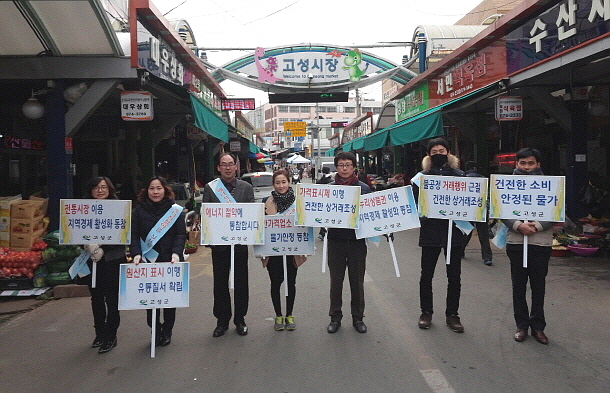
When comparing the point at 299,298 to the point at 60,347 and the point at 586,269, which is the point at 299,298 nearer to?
the point at 60,347

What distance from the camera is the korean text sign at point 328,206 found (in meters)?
4.89

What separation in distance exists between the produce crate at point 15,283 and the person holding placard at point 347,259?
4.58 m

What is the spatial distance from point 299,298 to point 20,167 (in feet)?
28.9

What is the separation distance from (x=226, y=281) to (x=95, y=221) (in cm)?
141

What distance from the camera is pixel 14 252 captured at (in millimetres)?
7078

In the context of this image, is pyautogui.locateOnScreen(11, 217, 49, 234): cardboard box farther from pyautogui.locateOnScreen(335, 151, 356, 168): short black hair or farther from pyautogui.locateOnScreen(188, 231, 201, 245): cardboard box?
pyautogui.locateOnScreen(335, 151, 356, 168): short black hair

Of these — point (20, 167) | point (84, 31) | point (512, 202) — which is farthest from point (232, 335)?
point (20, 167)

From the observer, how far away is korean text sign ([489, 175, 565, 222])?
461 centimetres

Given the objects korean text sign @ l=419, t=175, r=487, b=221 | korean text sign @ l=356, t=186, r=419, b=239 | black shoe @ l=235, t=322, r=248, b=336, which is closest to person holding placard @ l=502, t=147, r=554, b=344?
korean text sign @ l=419, t=175, r=487, b=221

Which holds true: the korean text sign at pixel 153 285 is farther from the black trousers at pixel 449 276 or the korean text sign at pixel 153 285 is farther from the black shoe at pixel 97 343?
the black trousers at pixel 449 276

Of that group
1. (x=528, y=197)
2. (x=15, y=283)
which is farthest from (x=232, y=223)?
(x=15, y=283)

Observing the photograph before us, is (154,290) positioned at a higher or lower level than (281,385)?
higher

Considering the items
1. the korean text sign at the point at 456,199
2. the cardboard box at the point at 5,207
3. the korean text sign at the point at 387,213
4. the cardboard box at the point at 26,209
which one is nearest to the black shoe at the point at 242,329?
the korean text sign at the point at 387,213

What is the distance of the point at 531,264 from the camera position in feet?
15.5
